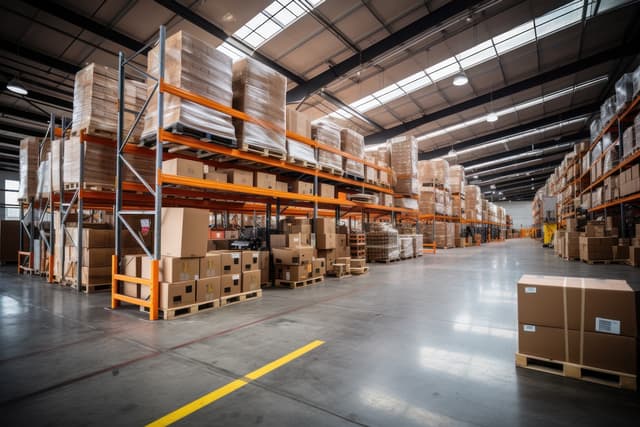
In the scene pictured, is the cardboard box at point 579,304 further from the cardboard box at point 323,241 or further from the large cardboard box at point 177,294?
the cardboard box at point 323,241

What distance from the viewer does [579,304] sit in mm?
2406

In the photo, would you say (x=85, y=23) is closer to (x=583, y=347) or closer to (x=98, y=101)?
(x=98, y=101)

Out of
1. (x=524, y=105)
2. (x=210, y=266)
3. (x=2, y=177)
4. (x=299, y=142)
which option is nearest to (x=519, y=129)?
(x=524, y=105)

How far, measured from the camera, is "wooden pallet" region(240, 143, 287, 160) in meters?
5.65

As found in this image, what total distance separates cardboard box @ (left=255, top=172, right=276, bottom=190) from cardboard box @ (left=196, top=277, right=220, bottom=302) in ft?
7.25

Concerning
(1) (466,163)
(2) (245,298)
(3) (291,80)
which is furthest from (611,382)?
(1) (466,163)

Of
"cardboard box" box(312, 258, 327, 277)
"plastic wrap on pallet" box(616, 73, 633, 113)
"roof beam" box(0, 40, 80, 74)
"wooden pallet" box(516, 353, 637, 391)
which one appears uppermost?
"roof beam" box(0, 40, 80, 74)

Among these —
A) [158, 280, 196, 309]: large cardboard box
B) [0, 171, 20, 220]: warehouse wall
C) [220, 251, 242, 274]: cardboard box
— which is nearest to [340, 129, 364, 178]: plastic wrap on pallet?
[220, 251, 242, 274]: cardboard box

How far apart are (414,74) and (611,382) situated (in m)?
13.5

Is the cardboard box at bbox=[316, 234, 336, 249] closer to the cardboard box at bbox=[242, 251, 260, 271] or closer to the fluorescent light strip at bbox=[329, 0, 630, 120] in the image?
the cardboard box at bbox=[242, 251, 260, 271]

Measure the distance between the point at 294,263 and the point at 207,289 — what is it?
2227 mm

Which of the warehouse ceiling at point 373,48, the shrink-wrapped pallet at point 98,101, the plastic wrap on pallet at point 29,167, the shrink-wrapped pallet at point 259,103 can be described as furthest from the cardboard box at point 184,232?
the plastic wrap on pallet at point 29,167

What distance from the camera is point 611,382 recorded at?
2.27 m

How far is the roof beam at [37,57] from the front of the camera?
377 inches
